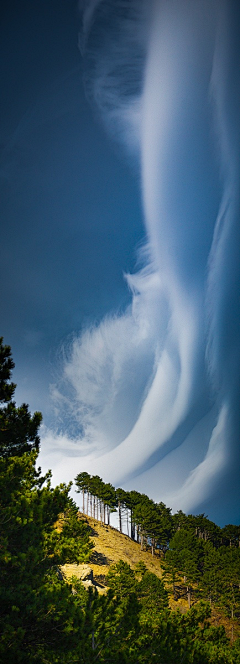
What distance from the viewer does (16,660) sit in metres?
6.68

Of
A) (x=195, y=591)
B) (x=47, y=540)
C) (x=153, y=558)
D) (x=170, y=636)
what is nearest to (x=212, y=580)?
(x=195, y=591)

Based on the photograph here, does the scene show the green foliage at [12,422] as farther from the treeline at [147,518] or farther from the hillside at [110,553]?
the treeline at [147,518]

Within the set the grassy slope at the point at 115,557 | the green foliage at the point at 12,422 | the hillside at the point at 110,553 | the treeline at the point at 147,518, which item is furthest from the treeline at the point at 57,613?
the treeline at the point at 147,518

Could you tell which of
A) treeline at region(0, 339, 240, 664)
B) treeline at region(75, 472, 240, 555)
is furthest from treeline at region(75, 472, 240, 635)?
treeline at region(0, 339, 240, 664)

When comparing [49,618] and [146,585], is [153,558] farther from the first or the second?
[49,618]

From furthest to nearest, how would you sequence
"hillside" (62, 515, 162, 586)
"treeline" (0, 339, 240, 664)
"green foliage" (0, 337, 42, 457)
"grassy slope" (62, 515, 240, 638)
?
"hillside" (62, 515, 162, 586) < "grassy slope" (62, 515, 240, 638) < "green foliage" (0, 337, 42, 457) < "treeline" (0, 339, 240, 664)

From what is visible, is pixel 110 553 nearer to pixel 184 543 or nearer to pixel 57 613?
pixel 184 543

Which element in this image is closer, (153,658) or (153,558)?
(153,658)

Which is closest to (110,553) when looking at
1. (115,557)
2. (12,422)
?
(115,557)

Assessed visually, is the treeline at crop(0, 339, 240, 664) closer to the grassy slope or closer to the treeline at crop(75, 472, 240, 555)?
the grassy slope

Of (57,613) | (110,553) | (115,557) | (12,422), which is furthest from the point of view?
(110,553)

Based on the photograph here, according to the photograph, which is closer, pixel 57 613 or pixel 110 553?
pixel 57 613

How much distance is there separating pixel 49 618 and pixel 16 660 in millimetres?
976

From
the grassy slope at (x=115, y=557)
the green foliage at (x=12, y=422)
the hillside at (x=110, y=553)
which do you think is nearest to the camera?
the green foliage at (x=12, y=422)
